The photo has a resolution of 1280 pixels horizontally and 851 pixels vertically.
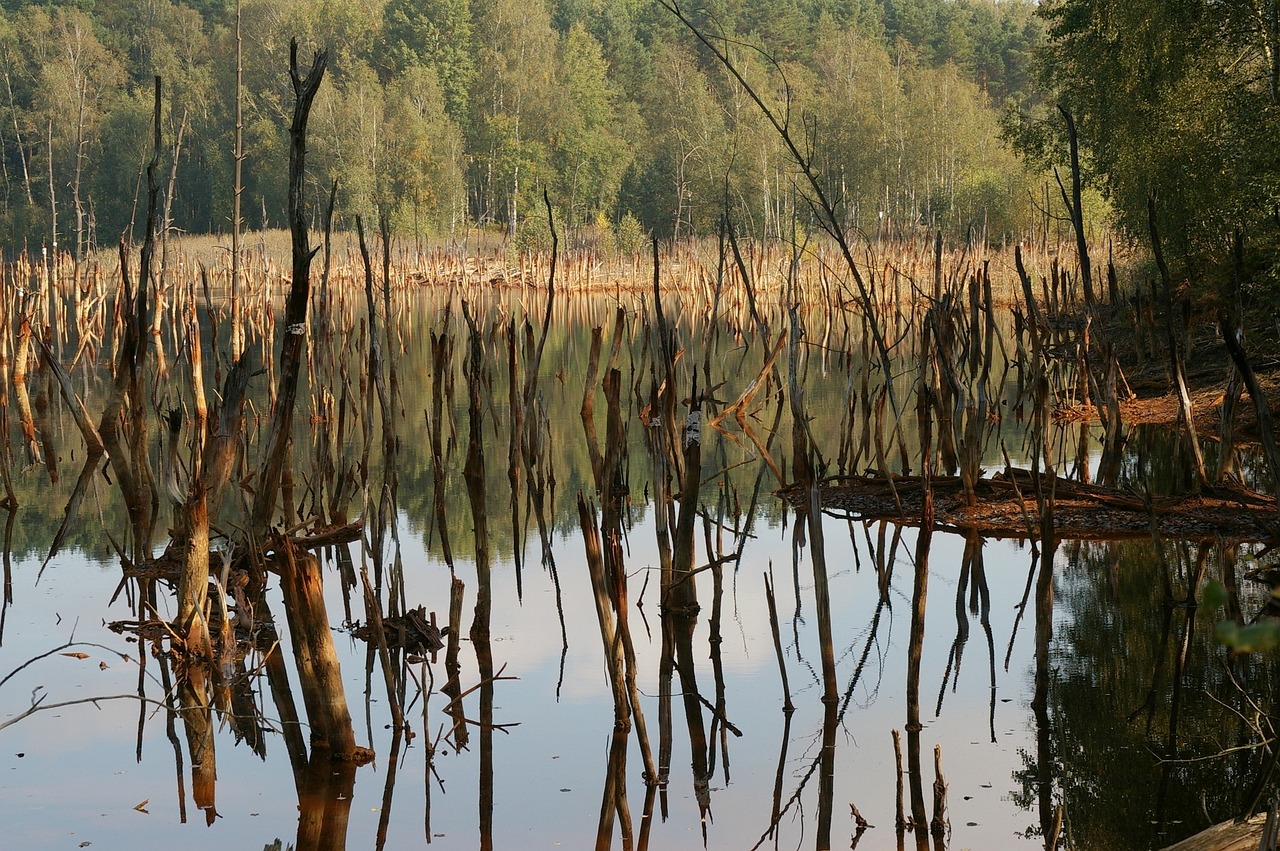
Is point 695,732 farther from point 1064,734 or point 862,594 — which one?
point 862,594

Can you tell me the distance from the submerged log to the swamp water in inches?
6.0

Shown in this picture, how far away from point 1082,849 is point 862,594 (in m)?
2.32

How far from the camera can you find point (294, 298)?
11.2 ft

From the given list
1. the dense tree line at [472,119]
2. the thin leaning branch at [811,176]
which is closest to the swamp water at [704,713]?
the thin leaning branch at [811,176]

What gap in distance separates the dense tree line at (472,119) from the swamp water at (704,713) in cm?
2949

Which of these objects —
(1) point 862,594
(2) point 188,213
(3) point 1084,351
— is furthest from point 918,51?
(1) point 862,594

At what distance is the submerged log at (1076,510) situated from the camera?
5.32 m

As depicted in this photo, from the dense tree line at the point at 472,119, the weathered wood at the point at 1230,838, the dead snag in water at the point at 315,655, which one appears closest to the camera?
the weathered wood at the point at 1230,838

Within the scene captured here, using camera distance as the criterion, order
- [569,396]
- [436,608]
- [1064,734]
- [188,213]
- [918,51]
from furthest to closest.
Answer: [918,51] < [188,213] < [569,396] < [436,608] < [1064,734]

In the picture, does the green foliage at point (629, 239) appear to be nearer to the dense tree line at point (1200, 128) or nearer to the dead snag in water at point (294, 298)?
the dense tree line at point (1200, 128)

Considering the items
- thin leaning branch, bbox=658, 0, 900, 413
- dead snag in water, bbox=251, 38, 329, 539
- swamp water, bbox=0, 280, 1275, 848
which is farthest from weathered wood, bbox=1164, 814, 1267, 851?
dead snag in water, bbox=251, 38, 329, 539

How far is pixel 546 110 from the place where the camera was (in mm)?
48688

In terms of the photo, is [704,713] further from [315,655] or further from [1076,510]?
[1076,510]

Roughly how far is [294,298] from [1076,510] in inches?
138
